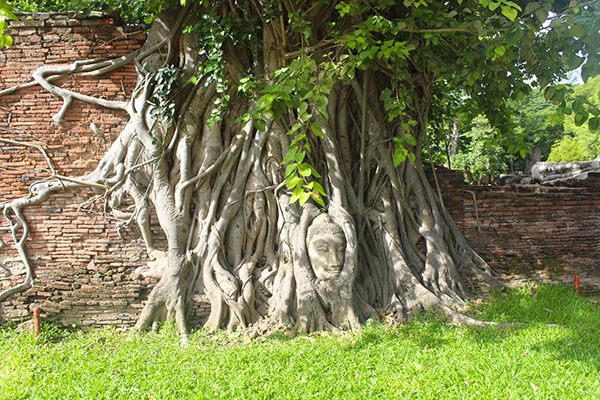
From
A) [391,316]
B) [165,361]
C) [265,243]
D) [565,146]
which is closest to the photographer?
[165,361]

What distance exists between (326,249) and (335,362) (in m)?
1.07

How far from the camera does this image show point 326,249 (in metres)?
4.38

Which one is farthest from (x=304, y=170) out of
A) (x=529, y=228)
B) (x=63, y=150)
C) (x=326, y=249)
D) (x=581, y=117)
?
(x=529, y=228)

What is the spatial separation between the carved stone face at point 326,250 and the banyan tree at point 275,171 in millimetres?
13


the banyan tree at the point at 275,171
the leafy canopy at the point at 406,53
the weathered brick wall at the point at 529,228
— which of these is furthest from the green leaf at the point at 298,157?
the weathered brick wall at the point at 529,228

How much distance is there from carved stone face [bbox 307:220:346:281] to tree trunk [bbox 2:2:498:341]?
10 mm

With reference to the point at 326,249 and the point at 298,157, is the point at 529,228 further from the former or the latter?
the point at 298,157

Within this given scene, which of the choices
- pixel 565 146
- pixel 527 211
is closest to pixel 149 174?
pixel 527 211

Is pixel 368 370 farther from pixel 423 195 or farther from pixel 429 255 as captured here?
pixel 423 195

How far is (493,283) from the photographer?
4.99 m

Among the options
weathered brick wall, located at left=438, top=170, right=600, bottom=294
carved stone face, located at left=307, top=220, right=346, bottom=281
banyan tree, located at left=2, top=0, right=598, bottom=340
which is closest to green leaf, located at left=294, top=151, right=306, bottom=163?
banyan tree, located at left=2, top=0, right=598, bottom=340

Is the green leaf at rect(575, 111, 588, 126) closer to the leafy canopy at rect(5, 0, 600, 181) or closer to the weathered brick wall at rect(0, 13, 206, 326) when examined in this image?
the leafy canopy at rect(5, 0, 600, 181)

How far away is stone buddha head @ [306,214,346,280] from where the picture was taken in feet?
14.4

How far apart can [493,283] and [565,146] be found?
12.9m
